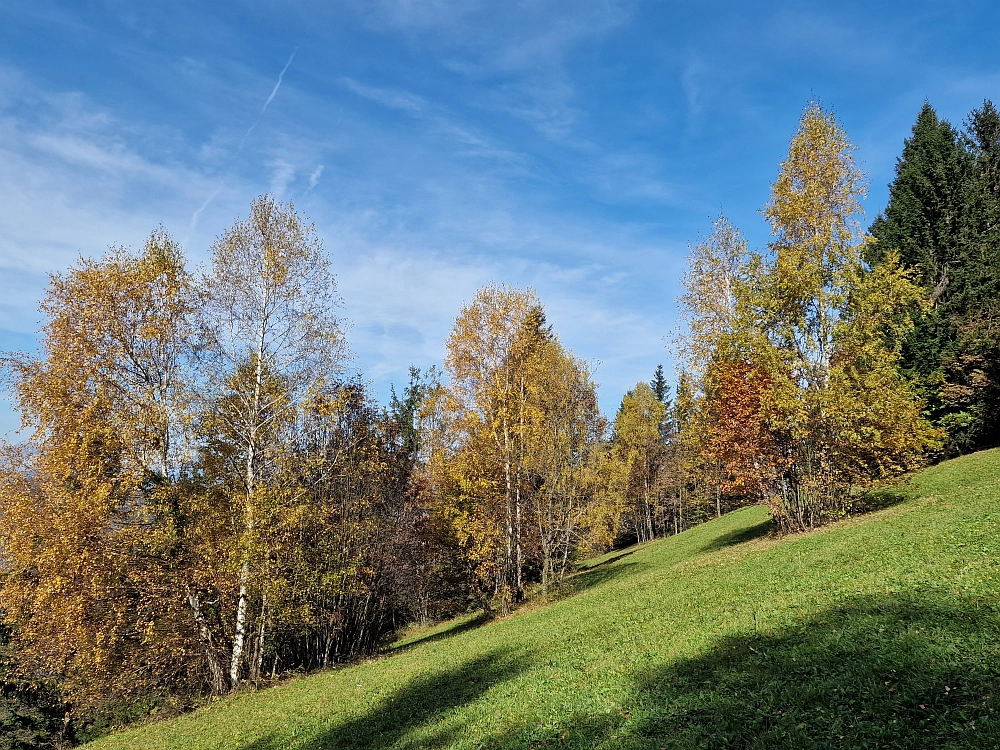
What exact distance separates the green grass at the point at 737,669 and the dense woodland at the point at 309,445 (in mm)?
2696

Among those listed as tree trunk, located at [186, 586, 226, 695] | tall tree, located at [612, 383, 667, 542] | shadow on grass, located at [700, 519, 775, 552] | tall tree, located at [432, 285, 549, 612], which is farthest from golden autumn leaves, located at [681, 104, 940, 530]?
tall tree, located at [612, 383, 667, 542]

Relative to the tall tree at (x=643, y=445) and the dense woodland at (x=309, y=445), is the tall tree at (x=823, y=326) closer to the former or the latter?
the dense woodland at (x=309, y=445)

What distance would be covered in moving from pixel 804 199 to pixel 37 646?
30933 millimetres

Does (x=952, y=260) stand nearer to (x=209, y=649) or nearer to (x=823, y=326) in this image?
(x=823, y=326)

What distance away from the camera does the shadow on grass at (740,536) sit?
25.4 meters

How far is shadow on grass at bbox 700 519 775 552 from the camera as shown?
25433 mm

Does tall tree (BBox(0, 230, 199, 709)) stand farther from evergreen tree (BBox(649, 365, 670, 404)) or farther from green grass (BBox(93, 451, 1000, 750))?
evergreen tree (BBox(649, 365, 670, 404))

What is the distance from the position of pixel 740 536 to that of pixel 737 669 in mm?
21072

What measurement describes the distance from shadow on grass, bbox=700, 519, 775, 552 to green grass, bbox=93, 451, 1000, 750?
20.6 feet

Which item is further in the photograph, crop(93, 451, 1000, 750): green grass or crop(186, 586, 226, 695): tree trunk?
crop(186, 586, 226, 695): tree trunk

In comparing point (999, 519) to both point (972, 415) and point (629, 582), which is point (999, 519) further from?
point (972, 415)

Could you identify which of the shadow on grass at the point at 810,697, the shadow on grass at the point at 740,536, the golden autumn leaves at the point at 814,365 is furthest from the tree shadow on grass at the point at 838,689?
the shadow on grass at the point at 740,536

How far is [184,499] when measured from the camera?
18891 mm

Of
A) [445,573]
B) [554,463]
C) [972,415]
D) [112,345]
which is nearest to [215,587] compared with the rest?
[112,345]
